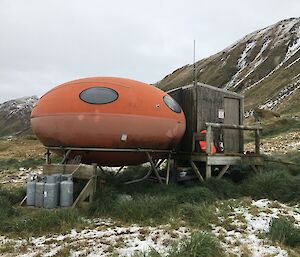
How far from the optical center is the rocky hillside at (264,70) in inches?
2562

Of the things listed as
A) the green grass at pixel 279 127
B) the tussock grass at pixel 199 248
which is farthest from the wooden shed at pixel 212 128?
the green grass at pixel 279 127

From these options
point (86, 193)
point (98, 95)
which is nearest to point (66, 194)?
point (86, 193)

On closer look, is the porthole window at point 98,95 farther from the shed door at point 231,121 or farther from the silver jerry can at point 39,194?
the shed door at point 231,121

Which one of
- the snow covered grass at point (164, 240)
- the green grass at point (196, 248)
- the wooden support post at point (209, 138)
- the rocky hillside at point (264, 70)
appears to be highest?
the rocky hillside at point (264, 70)

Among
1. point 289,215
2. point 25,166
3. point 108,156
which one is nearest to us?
point 289,215

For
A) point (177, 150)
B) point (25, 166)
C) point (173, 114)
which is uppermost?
point (173, 114)

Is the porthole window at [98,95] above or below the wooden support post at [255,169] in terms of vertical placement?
above

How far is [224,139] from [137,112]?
13.6 feet

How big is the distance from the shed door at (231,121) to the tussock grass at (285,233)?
6093mm

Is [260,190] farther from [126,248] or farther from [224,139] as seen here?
[126,248]

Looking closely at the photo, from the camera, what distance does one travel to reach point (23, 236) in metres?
6.71

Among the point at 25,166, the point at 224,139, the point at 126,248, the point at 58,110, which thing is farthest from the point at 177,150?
the point at 25,166

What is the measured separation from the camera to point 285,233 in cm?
631

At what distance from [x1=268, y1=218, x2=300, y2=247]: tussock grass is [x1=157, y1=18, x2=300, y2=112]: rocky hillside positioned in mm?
47840
